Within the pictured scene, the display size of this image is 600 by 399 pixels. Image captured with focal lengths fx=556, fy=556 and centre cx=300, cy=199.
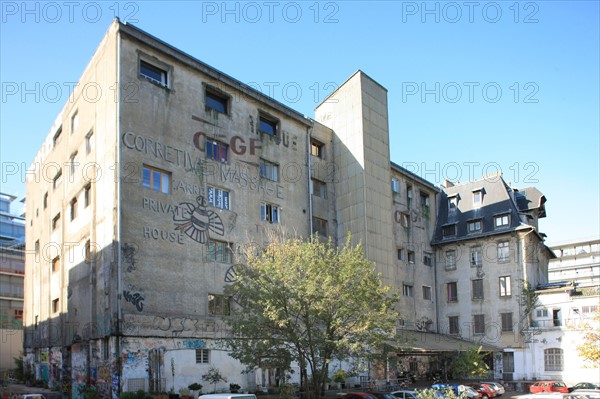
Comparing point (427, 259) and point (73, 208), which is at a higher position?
point (73, 208)

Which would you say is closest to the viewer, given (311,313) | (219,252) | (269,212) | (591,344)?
(311,313)

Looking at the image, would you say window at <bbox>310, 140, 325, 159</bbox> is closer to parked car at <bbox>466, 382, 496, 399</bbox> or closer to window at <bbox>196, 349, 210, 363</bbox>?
window at <bbox>196, 349, 210, 363</bbox>

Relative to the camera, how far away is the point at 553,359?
157ft

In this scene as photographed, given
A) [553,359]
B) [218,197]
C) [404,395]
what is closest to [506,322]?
[553,359]

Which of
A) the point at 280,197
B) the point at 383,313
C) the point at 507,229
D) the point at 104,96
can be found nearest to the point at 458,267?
the point at 507,229

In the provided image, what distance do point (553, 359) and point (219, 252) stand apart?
30982 millimetres

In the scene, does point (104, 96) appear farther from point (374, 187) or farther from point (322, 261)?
point (374, 187)

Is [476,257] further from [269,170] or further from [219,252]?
[219,252]

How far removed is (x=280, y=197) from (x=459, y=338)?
24160 millimetres

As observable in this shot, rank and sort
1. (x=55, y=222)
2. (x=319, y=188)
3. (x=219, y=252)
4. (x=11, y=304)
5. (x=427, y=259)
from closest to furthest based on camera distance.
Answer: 1. (x=219, y=252)
2. (x=55, y=222)
3. (x=319, y=188)
4. (x=427, y=259)
5. (x=11, y=304)

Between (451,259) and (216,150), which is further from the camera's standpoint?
(451,259)

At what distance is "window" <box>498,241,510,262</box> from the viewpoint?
171 feet

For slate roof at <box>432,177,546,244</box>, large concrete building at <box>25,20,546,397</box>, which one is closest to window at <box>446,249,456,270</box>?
slate roof at <box>432,177,546,244</box>

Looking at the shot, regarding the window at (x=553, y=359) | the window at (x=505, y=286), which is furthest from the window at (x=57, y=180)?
the window at (x=553, y=359)
